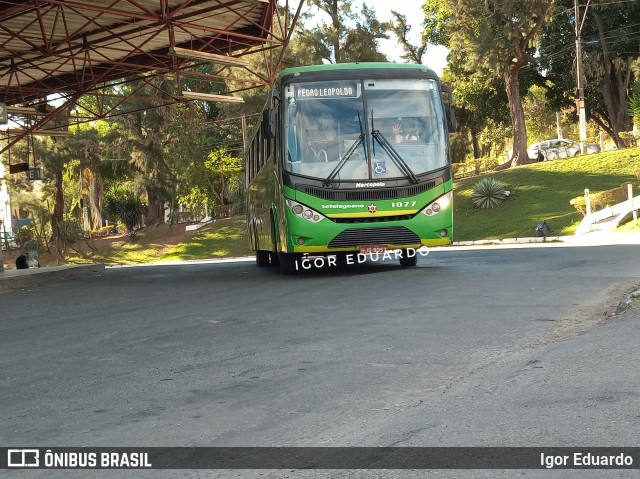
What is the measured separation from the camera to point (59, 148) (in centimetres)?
5975

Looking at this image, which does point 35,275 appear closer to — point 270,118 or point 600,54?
point 270,118

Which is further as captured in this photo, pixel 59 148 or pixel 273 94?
pixel 59 148

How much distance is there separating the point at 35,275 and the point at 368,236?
453 inches

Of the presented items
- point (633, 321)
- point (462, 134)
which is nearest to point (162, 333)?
point (633, 321)

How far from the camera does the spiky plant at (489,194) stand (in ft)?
137

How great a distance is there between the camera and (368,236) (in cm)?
1616

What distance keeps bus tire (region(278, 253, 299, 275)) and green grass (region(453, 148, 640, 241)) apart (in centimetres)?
1683

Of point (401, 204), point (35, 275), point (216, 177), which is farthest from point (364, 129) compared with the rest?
point (216, 177)

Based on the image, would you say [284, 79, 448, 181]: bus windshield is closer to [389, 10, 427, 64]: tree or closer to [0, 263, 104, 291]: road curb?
[0, 263, 104, 291]: road curb

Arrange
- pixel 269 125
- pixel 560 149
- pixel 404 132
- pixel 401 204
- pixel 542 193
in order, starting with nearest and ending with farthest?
pixel 401 204
pixel 404 132
pixel 269 125
pixel 542 193
pixel 560 149

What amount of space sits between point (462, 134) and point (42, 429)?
6350 cm

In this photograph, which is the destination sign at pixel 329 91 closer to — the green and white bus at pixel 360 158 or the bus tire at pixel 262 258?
the green and white bus at pixel 360 158

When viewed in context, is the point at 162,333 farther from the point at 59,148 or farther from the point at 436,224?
the point at 59,148

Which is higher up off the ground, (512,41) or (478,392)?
(512,41)
